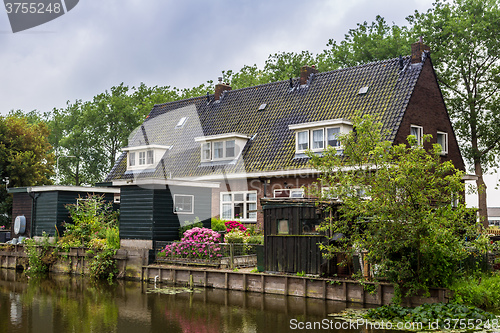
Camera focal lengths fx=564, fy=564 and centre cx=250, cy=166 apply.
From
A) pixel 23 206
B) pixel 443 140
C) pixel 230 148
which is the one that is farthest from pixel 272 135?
pixel 23 206

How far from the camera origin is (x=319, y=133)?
82.4 ft

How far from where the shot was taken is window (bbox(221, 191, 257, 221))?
26641 mm

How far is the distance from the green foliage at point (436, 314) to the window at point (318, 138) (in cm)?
1134

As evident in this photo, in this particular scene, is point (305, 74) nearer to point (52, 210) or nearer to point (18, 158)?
point (52, 210)

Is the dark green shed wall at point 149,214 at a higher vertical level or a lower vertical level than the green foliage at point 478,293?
higher

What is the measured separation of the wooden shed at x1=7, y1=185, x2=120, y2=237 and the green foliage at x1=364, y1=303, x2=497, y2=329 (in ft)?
57.1

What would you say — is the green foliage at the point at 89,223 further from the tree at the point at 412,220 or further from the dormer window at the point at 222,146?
the tree at the point at 412,220

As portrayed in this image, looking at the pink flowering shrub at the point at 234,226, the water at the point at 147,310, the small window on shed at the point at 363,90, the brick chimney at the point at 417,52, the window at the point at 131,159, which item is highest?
the brick chimney at the point at 417,52

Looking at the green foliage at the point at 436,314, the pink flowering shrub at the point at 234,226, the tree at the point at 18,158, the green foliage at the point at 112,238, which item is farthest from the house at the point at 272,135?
the tree at the point at 18,158

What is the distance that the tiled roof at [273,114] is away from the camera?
1000 inches

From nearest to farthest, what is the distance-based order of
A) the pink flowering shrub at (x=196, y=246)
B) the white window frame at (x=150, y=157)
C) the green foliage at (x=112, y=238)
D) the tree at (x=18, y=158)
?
the pink flowering shrub at (x=196, y=246)
the green foliage at (x=112, y=238)
the white window frame at (x=150, y=157)
the tree at (x=18, y=158)

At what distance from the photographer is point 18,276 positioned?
82.1ft

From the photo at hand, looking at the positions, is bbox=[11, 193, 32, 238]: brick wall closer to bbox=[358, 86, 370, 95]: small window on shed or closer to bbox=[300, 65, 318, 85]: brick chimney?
bbox=[300, 65, 318, 85]: brick chimney

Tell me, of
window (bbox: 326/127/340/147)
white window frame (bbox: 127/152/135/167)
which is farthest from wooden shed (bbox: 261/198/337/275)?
white window frame (bbox: 127/152/135/167)
